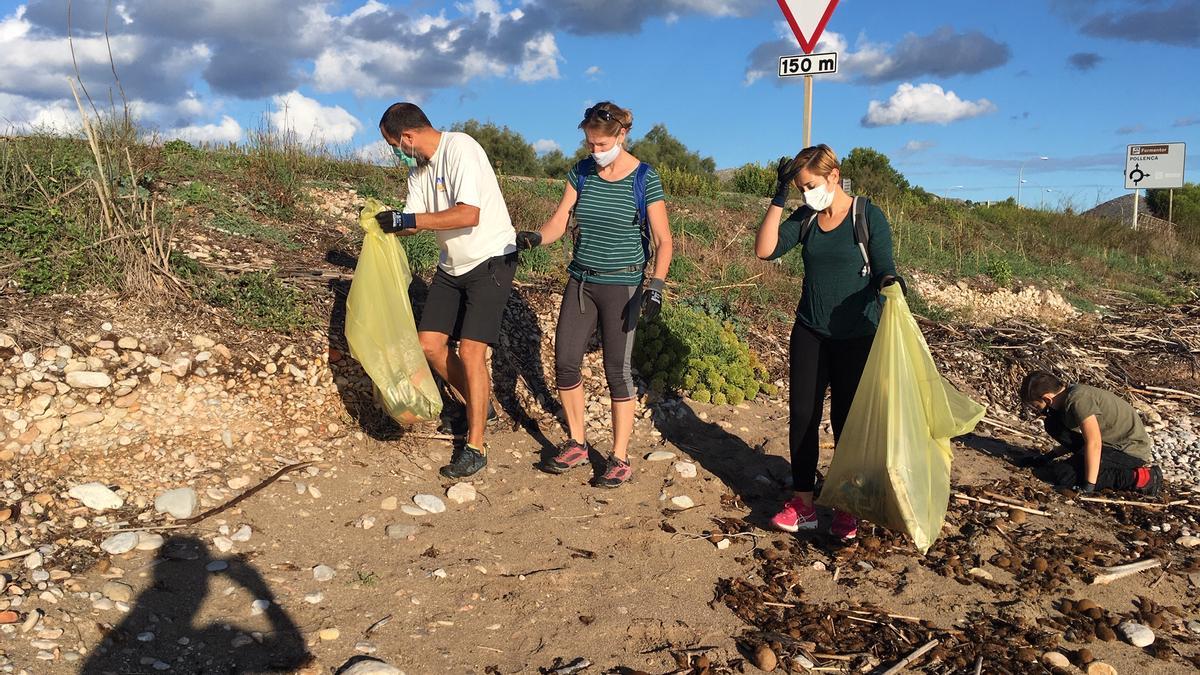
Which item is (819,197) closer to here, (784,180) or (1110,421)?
(784,180)

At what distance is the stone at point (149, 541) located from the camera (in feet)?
11.4

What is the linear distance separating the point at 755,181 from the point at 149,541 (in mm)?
11809

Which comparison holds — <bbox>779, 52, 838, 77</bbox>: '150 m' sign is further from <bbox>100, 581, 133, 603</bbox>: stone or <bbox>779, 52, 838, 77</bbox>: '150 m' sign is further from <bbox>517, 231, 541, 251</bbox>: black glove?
<bbox>100, 581, 133, 603</bbox>: stone

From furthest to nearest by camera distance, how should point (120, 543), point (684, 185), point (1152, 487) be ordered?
point (684, 185) → point (1152, 487) → point (120, 543)

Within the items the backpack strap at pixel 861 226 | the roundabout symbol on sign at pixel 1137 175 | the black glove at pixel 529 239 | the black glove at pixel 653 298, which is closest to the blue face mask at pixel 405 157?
the black glove at pixel 529 239

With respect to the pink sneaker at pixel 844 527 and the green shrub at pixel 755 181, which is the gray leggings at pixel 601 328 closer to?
the pink sneaker at pixel 844 527

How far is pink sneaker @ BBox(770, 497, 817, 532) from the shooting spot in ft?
13.3

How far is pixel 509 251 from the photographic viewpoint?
429cm

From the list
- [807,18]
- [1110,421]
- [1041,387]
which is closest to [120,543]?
[1041,387]

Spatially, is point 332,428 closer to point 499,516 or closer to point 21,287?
point 499,516

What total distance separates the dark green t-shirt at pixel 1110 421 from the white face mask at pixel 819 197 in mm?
2049

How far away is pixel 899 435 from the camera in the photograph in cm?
351

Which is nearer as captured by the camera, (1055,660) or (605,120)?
(1055,660)

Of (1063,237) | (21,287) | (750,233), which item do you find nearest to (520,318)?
(21,287)
